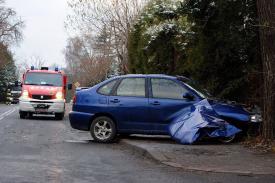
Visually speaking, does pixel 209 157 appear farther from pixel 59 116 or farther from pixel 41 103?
pixel 59 116

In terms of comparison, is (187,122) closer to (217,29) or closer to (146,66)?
(217,29)

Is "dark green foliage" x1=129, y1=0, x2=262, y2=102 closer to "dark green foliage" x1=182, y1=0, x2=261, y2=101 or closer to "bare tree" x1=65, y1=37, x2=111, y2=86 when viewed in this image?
"dark green foliage" x1=182, y1=0, x2=261, y2=101

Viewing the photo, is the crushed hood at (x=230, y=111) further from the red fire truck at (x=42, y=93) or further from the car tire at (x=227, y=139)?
the red fire truck at (x=42, y=93)

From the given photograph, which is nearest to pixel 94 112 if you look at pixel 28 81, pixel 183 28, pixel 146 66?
pixel 183 28

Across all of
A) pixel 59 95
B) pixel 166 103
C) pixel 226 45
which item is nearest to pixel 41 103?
pixel 59 95

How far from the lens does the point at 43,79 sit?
2580cm

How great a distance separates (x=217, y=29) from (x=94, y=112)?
13.4ft

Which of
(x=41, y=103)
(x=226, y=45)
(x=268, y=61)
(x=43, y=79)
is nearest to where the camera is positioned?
(x=268, y=61)

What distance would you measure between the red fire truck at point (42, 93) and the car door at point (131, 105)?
11.2 metres

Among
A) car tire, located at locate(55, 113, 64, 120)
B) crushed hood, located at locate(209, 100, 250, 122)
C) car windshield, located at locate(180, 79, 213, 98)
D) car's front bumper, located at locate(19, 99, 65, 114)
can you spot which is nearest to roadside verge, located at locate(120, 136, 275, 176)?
crushed hood, located at locate(209, 100, 250, 122)

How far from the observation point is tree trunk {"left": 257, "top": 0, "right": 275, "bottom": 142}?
42.2 feet

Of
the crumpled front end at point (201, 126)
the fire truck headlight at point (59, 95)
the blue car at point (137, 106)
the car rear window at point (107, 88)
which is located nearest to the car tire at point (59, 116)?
the fire truck headlight at point (59, 95)

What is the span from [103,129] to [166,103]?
171 cm

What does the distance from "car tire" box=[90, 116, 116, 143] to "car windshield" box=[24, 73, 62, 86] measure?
11.6 metres
